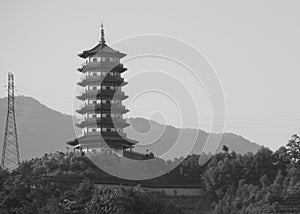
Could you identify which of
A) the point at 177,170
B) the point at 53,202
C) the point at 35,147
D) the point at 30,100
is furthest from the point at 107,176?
the point at 30,100

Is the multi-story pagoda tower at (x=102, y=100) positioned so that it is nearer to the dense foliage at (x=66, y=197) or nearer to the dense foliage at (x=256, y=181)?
the dense foliage at (x=256, y=181)

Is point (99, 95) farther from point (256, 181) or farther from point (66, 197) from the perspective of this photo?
point (66, 197)

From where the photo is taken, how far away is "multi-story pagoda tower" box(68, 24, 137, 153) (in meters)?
59.9

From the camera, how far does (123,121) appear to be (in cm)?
6112

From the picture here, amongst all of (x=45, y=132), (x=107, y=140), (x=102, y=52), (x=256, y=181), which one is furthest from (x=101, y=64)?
(x=45, y=132)

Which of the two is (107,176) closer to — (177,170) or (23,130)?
(177,170)

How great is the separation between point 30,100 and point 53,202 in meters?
148

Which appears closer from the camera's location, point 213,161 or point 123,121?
point 213,161

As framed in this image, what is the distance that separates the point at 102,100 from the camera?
201 ft

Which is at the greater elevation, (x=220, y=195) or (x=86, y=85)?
(x=86, y=85)

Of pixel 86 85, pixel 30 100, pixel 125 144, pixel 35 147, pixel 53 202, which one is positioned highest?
pixel 30 100

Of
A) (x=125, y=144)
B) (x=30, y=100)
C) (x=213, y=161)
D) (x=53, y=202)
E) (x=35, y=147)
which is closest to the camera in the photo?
(x=53, y=202)

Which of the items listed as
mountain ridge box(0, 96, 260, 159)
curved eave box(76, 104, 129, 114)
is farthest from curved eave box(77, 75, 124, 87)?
mountain ridge box(0, 96, 260, 159)

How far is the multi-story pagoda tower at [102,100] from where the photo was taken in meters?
59.9
